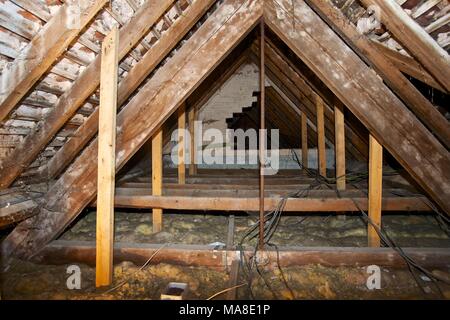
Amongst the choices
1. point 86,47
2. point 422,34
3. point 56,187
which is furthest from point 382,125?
point 56,187

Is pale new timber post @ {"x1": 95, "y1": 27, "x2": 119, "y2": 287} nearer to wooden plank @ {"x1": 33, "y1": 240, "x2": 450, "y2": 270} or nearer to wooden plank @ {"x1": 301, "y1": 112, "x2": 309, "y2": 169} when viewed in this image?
wooden plank @ {"x1": 33, "y1": 240, "x2": 450, "y2": 270}

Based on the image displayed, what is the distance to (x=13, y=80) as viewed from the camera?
160 cm

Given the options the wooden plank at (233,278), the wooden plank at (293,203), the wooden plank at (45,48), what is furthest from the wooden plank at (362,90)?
the wooden plank at (233,278)

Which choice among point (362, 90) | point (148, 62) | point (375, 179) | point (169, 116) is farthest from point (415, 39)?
point (148, 62)

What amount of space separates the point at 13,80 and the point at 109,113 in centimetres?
58

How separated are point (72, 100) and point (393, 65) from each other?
2.28 m

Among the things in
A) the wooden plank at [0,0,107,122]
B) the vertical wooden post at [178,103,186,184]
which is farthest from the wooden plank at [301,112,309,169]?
the wooden plank at [0,0,107,122]

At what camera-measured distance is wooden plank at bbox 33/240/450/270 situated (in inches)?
77.6

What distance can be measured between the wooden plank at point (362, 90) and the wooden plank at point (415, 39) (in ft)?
0.76

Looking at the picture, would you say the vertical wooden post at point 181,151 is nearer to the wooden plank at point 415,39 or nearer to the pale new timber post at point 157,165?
the pale new timber post at point 157,165

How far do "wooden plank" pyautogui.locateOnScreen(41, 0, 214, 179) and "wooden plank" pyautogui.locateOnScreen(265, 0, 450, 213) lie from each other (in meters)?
0.56
